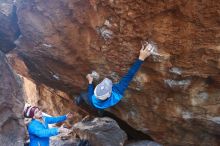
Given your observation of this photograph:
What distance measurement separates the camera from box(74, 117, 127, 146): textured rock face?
8.62m

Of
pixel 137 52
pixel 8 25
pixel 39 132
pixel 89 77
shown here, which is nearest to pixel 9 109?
pixel 39 132

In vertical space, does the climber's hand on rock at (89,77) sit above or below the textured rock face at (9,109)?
above

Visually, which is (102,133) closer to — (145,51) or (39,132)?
(39,132)

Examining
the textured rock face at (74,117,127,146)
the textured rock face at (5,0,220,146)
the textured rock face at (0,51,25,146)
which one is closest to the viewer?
the textured rock face at (5,0,220,146)

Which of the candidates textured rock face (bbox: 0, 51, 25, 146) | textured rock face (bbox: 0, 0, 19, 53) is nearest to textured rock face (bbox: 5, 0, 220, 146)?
textured rock face (bbox: 0, 0, 19, 53)

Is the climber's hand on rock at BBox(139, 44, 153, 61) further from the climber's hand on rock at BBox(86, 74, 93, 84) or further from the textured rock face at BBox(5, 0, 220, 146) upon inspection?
the climber's hand on rock at BBox(86, 74, 93, 84)

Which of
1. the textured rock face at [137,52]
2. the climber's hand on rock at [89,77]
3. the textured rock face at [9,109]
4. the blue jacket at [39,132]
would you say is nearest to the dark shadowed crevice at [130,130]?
the textured rock face at [137,52]

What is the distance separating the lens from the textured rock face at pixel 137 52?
6344 mm

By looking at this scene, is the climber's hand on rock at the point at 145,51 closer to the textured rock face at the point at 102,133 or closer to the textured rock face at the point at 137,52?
the textured rock face at the point at 137,52

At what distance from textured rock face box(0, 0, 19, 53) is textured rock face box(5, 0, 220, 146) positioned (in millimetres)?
272

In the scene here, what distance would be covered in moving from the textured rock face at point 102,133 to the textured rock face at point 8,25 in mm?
2869

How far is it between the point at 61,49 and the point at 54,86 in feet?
7.54

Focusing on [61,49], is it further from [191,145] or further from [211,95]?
[191,145]

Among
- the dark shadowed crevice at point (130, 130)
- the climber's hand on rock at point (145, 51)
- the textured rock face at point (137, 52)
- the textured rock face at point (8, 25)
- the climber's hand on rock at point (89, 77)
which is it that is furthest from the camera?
the dark shadowed crevice at point (130, 130)
